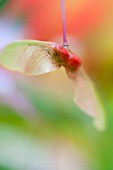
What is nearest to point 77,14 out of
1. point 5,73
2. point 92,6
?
point 92,6

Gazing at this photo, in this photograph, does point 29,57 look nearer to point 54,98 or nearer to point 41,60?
point 41,60

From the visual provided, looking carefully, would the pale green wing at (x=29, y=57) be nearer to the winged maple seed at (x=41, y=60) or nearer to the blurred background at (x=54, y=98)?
the winged maple seed at (x=41, y=60)

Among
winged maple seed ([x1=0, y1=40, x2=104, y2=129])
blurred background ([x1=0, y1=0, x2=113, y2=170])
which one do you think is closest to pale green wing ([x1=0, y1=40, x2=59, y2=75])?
winged maple seed ([x1=0, y1=40, x2=104, y2=129])

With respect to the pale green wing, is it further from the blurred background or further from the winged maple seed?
the blurred background

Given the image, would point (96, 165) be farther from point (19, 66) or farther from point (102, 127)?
point (19, 66)

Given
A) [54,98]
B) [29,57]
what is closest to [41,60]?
[29,57]

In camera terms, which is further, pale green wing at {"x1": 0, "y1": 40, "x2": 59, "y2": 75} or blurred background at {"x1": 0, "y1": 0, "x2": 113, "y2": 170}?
blurred background at {"x1": 0, "y1": 0, "x2": 113, "y2": 170}

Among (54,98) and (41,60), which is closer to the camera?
(41,60)
